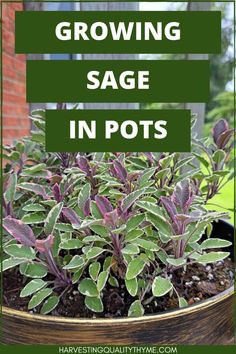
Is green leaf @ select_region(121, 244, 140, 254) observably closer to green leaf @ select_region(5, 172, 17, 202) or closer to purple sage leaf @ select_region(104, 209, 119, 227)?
purple sage leaf @ select_region(104, 209, 119, 227)

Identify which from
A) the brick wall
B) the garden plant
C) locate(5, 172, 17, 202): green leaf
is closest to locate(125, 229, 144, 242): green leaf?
the garden plant

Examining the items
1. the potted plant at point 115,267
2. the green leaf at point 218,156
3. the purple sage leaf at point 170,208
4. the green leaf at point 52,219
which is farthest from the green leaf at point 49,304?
the green leaf at point 218,156

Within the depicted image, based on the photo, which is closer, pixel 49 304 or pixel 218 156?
pixel 49 304

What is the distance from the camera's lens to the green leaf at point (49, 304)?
651 mm

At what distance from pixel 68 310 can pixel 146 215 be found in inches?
7.9

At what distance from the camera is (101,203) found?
2.18 ft

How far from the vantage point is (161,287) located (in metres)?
0.61

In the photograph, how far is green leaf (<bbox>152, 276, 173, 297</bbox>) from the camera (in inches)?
23.6

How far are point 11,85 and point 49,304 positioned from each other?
1.36 m

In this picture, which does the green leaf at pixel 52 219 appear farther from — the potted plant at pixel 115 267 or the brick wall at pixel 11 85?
the brick wall at pixel 11 85

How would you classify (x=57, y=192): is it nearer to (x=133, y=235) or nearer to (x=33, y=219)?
(x=33, y=219)

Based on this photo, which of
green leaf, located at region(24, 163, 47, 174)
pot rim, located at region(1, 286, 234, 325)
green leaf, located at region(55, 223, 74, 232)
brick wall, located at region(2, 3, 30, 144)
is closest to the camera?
pot rim, located at region(1, 286, 234, 325)

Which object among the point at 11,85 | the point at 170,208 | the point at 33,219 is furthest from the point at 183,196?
the point at 11,85

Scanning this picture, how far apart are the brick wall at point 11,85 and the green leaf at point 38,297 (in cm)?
113
